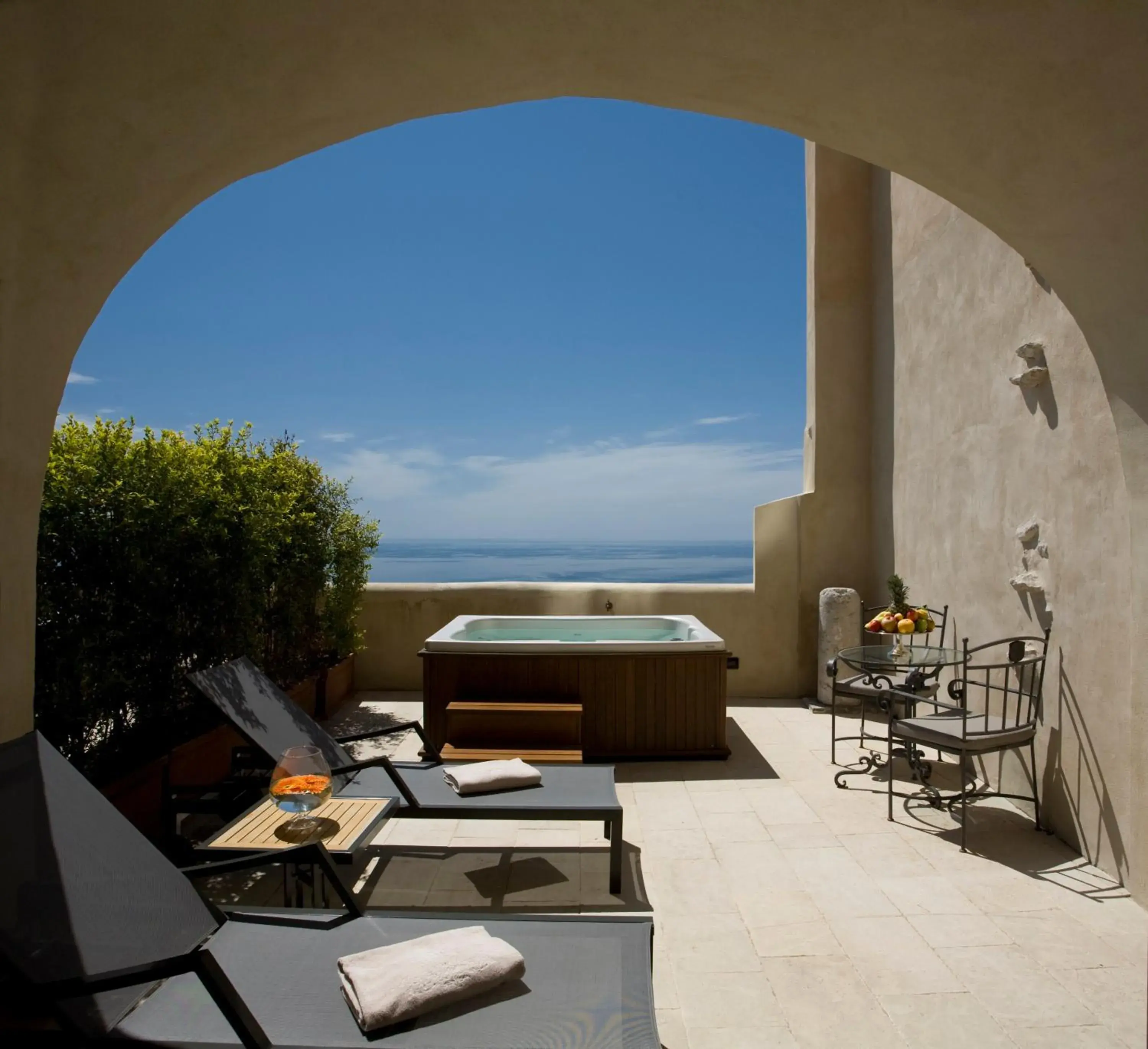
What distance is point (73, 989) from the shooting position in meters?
1.58

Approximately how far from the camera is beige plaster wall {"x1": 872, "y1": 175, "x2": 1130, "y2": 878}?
11.8 ft

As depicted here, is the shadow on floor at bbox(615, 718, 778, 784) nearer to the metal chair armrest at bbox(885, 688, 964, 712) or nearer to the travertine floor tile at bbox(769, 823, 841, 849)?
the travertine floor tile at bbox(769, 823, 841, 849)

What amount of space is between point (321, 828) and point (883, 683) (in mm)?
3912

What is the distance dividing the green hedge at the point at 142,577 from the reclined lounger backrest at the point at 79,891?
1325 millimetres

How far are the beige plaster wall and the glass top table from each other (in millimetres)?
283

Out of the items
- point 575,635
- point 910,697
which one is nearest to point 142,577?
point 575,635

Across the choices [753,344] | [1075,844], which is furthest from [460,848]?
[753,344]

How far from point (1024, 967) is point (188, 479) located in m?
4.22

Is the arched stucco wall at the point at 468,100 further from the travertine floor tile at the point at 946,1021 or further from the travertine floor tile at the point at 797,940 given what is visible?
the travertine floor tile at the point at 797,940

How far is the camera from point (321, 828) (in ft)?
9.78

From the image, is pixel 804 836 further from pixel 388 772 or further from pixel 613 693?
pixel 388 772

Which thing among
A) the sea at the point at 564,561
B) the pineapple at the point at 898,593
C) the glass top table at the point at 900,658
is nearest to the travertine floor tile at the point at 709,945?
the glass top table at the point at 900,658

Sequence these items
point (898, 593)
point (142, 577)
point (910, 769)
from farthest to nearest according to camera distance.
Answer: point (898, 593) < point (910, 769) < point (142, 577)

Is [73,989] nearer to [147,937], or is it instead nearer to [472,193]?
[147,937]
